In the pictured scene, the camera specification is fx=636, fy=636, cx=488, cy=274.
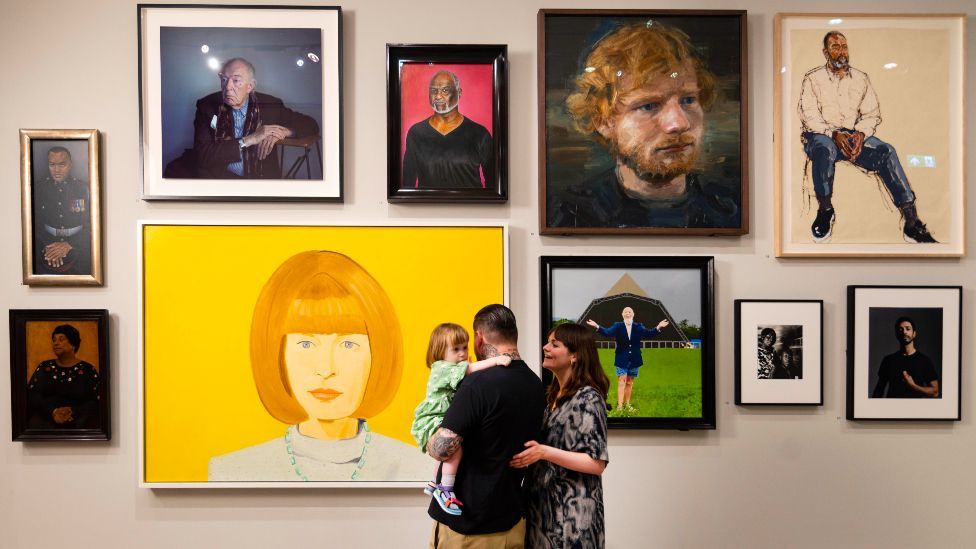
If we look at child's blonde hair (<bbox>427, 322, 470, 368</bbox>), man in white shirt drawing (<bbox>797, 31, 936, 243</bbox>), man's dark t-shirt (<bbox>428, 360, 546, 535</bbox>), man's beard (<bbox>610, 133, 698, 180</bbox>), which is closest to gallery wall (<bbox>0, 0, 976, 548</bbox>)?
man in white shirt drawing (<bbox>797, 31, 936, 243</bbox>)

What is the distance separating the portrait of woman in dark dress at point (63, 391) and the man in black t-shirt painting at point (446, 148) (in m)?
1.64

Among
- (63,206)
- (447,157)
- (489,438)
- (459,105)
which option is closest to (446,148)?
(447,157)

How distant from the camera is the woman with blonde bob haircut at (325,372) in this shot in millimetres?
2799

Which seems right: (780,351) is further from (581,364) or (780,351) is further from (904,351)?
(581,364)

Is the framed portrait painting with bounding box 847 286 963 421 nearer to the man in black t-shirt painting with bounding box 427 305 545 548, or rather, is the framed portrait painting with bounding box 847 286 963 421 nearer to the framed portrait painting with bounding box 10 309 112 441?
the man in black t-shirt painting with bounding box 427 305 545 548

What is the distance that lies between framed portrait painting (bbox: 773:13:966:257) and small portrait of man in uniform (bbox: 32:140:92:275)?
3.12m

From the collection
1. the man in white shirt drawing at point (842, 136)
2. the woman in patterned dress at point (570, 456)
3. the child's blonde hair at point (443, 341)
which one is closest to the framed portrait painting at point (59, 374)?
the child's blonde hair at point (443, 341)

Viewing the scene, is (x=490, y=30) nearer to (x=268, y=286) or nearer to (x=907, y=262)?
(x=268, y=286)

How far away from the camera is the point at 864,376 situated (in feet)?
9.48

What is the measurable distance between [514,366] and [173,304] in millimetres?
1647

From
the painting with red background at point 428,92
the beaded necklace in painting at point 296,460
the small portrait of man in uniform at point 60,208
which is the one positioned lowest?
the beaded necklace in painting at point 296,460

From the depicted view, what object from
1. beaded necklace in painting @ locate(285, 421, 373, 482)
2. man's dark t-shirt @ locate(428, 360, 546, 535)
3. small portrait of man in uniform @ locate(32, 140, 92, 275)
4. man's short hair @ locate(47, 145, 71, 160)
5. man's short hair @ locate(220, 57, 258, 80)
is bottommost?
beaded necklace in painting @ locate(285, 421, 373, 482)

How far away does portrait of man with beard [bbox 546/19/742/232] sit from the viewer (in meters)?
2.87

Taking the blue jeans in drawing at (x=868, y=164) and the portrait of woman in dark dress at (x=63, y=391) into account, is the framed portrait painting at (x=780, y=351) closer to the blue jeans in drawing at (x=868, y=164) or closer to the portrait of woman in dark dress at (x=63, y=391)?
the blue jeans in drawing at (x=868, y=164)
